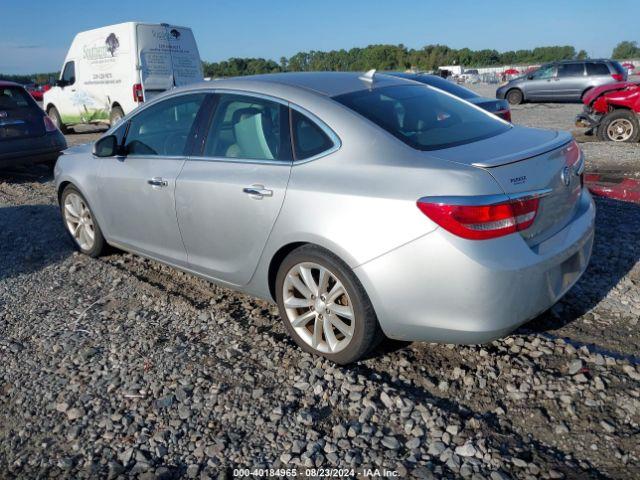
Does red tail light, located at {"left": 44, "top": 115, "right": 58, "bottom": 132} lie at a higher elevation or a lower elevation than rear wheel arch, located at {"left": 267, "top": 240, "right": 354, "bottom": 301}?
higher

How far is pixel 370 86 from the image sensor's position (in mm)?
3801

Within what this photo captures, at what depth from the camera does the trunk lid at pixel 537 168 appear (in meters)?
2.86

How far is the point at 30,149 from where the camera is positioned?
350 inches

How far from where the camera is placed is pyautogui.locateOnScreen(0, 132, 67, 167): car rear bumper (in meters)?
8.66

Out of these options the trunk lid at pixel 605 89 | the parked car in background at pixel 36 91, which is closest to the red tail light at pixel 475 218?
the trunk lid at pixel 605 89

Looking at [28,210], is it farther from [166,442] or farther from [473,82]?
[473,82]

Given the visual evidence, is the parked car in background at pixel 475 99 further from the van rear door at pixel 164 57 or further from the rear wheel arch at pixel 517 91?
the rear wheel arch at pixel 517 91

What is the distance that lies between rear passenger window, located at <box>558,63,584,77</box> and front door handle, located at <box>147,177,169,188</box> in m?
20.4

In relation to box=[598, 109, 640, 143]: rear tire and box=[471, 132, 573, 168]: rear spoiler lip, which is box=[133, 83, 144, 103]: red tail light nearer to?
box=[598, 109, 640, 143]: rear tire

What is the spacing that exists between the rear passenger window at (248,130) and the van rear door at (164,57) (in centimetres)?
1011

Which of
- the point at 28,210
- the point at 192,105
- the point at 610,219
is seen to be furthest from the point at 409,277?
the point at 28,210

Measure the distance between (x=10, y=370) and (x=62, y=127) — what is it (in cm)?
1465

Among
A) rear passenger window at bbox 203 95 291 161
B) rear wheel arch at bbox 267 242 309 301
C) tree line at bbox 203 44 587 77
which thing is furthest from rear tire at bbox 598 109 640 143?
tree line at bbox 203 44 587 77

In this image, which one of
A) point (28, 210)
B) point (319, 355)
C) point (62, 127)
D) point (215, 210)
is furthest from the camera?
point (62, 127)
